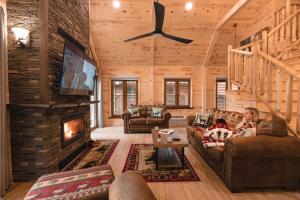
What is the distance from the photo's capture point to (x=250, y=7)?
5.85 meters

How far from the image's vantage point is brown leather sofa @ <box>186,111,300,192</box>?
101 inches

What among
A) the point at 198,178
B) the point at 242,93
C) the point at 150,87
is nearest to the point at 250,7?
the point at 242,93

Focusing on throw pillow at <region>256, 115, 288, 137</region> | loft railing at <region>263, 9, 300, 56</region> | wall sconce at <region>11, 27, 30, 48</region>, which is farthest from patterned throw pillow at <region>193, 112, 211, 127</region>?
wall sconce at <region>11, 27, 30, 48</region>

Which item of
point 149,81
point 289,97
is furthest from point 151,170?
point 149,81

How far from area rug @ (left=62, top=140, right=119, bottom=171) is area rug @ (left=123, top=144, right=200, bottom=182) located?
526mm

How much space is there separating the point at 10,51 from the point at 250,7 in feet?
20.7

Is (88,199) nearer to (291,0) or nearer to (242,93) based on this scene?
(242,93)

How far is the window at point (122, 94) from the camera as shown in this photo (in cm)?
816

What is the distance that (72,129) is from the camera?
4.03m

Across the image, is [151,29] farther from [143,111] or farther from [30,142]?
[30,142]

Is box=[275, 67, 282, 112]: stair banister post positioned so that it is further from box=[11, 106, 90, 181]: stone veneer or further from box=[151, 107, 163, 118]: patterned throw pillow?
box=[151, 107, 163, 118]: patterned throw pillow

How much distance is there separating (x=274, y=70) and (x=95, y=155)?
4029mm

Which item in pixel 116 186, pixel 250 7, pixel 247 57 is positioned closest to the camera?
pixel 116 186

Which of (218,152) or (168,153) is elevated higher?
(218,152)
